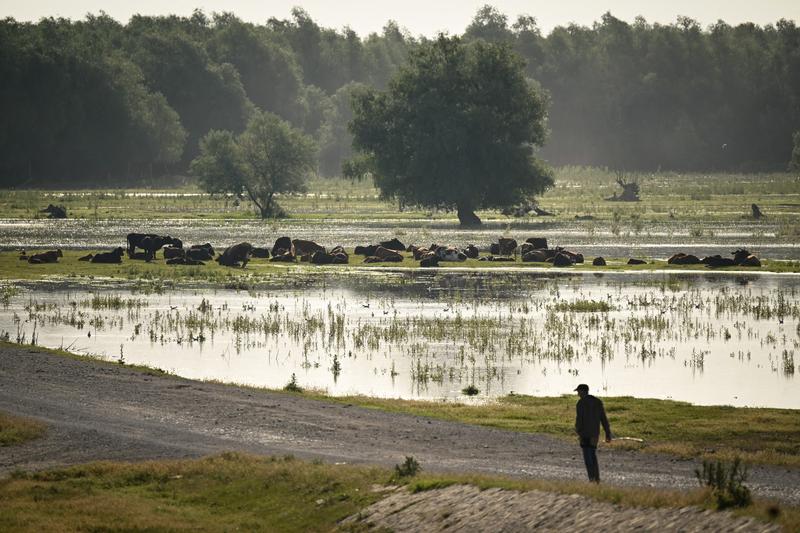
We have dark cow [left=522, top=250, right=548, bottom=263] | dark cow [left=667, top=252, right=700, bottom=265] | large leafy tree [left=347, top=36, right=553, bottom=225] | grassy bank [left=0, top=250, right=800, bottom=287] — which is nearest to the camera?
grassy bank [left=0, top=250, right=800, bottom=287]

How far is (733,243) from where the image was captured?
80375 millimetres

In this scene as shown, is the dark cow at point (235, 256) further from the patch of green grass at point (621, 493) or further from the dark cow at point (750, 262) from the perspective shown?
the patch of green grass at point (621, 493)

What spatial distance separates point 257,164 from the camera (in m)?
119

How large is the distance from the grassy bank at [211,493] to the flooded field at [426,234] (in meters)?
52.1

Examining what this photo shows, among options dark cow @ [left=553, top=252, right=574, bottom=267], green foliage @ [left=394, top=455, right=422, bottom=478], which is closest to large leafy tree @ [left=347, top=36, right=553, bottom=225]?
dark cow @ [left=553, top=252, right=574, bottom=267]

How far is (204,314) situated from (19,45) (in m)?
119

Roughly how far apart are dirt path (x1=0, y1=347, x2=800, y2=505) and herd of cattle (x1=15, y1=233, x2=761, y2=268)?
3558 cm

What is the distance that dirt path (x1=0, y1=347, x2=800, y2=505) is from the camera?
2378cm

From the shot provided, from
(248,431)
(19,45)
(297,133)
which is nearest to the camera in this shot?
(248,431)

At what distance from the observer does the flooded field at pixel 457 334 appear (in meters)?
34.8

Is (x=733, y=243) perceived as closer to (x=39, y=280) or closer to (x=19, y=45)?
(x=39, y=280)

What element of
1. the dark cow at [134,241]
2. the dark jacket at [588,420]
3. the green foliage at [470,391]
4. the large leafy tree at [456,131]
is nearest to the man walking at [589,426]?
the dark jacket at [588,420]

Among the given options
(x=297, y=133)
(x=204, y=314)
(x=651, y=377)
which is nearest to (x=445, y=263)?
(x=204, y=314)

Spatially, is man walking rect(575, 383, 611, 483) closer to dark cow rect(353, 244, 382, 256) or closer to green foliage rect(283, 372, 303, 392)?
green foliage rect(283, 372, 303, 392)
